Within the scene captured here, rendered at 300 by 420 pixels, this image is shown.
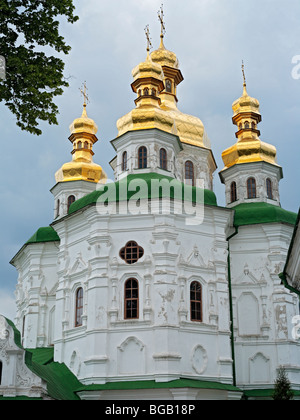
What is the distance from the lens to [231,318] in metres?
19.9

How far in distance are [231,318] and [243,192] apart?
6110 millimetres

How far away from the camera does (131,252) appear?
1786 cm

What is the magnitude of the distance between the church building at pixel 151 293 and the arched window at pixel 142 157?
4 cm

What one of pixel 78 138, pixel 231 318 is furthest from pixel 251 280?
pixel 78 138

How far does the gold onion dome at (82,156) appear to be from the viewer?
85.3 ft

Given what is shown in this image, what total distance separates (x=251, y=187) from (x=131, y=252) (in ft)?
26.8

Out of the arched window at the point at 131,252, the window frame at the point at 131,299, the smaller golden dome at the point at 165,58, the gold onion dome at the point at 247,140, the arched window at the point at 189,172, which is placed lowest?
the window frame at the point at 131,299

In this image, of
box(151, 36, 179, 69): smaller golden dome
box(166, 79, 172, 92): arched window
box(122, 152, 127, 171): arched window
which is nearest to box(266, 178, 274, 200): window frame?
Answer: box(166, 79, 172, 92): arched window

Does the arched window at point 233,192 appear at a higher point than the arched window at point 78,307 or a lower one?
higher

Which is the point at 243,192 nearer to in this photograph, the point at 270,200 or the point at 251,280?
the point at 270,200

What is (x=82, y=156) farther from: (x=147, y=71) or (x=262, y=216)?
(x=262, y=216)

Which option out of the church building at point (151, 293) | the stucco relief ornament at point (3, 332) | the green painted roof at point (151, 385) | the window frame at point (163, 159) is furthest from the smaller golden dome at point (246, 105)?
the stucco relief ornament at point (3, 332)

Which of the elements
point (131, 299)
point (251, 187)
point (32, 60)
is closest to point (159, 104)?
point (251, 187)

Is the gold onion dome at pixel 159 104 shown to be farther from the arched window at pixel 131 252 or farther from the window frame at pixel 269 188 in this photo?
the arched window at pixel 131 252
